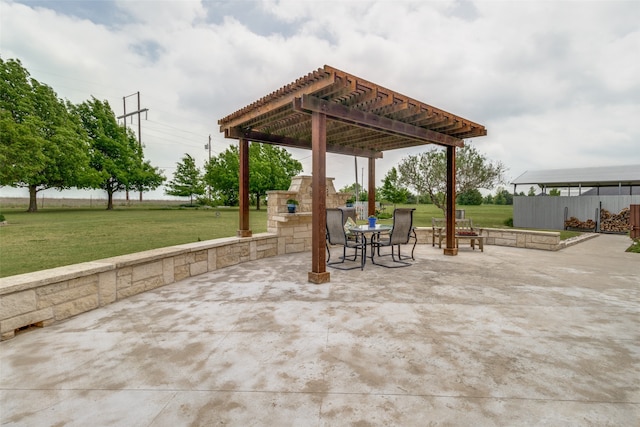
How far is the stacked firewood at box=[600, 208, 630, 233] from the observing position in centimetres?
1167

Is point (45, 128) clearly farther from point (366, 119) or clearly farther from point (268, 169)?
point (366, 119)

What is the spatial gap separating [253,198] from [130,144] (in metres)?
12.1

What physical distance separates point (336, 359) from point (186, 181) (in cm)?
3245

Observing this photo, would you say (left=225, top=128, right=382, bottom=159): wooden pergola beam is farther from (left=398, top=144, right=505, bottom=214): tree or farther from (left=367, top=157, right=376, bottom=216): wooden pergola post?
(left=398, top=144, right=505, bottom=214): tree

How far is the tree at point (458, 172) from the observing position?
50.2 ft

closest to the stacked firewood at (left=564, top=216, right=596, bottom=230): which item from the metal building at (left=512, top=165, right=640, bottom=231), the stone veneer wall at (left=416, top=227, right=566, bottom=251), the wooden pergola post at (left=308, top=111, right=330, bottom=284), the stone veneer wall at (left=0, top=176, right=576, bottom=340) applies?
the metal building at (left=512, top=165, right=640, bottom=231)

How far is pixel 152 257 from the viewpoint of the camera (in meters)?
3.82

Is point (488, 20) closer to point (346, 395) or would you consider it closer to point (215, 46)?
point (215, 46)

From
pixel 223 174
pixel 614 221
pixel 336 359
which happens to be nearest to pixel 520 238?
pixel 336 359

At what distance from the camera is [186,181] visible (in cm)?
3077

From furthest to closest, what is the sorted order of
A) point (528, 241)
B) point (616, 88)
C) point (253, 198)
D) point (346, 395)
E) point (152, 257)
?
1. point (253, 198)
2. point (616, 88)
3. point (528, 241)
4. point (152, 257)
5. point (346, 395)

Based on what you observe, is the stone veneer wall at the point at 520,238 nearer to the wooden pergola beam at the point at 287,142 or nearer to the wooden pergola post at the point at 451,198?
the wooden pergola post at the point at 451,198

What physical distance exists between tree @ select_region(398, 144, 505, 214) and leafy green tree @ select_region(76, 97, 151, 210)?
23.1 metres

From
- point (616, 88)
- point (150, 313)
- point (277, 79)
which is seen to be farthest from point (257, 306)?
point (616, 88)
